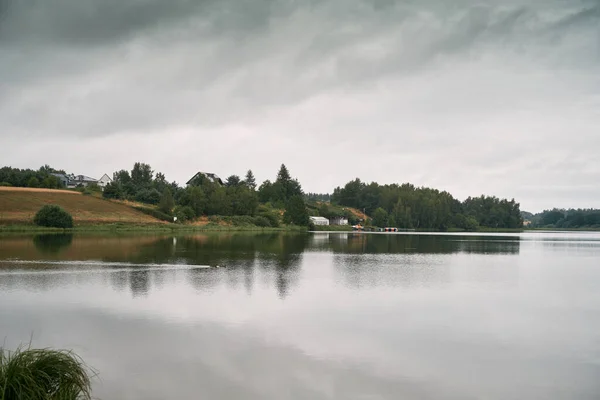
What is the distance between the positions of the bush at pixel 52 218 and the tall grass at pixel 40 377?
65531mm

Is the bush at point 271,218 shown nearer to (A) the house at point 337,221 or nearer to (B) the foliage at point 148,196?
(B) the foliage at point 148,196

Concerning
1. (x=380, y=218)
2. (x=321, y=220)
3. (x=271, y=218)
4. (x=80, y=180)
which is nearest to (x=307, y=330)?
(x=271, y=218)

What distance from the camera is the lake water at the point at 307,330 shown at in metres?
11.7

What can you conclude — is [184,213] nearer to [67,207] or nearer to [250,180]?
[67,207]

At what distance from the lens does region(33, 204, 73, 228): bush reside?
68062 mm

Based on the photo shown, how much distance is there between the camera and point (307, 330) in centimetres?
1634

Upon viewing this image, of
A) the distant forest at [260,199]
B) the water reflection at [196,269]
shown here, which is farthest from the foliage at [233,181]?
the water reflection at [196,269]

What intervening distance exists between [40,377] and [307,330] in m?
9.01

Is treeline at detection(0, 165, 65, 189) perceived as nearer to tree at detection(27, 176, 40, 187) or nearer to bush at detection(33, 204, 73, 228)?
tree at detection(27, 176, 40, 187)

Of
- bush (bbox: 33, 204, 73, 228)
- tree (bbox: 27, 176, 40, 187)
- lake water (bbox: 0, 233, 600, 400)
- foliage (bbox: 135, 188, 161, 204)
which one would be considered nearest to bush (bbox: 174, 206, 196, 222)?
foliage (bbox: 135, 188, 161, 204)

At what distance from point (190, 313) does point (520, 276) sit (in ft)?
75.7

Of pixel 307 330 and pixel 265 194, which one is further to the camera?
pixel 265 194

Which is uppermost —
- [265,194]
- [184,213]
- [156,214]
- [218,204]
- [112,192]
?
[265,194]

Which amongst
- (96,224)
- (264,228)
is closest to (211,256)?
(96,224)
